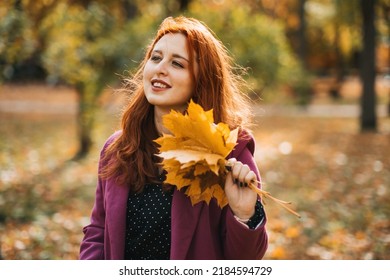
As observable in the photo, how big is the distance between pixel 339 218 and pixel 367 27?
348 inches

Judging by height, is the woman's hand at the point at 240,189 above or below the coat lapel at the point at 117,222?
above

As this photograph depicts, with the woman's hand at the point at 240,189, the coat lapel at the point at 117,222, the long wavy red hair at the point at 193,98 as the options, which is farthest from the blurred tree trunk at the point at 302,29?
the woman's hand at the point at 240,189

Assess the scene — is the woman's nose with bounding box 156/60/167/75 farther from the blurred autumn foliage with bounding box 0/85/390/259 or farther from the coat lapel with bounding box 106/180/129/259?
the blurred autumn foliage with bounding box 0/85/390/259

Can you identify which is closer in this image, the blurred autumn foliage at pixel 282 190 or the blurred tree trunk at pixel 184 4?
the blurred autumn foliage at pixel 282 190

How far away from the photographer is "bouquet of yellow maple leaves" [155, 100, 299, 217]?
1.98m

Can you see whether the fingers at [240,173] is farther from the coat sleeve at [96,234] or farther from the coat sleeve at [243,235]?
the coat sleeve at [96,234]

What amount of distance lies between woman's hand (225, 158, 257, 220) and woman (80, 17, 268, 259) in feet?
0.31

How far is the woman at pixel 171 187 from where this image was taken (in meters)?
2.29

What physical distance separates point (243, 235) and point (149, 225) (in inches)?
17.7

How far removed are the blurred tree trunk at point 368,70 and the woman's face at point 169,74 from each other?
40.5ft

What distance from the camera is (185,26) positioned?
2314mm

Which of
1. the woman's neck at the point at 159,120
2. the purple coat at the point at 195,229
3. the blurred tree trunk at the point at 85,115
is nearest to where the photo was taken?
the purple coat at the point at 195,229

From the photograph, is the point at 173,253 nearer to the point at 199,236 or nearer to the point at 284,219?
the point at 199,236

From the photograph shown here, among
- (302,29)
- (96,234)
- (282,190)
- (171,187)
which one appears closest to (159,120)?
(171,187)
